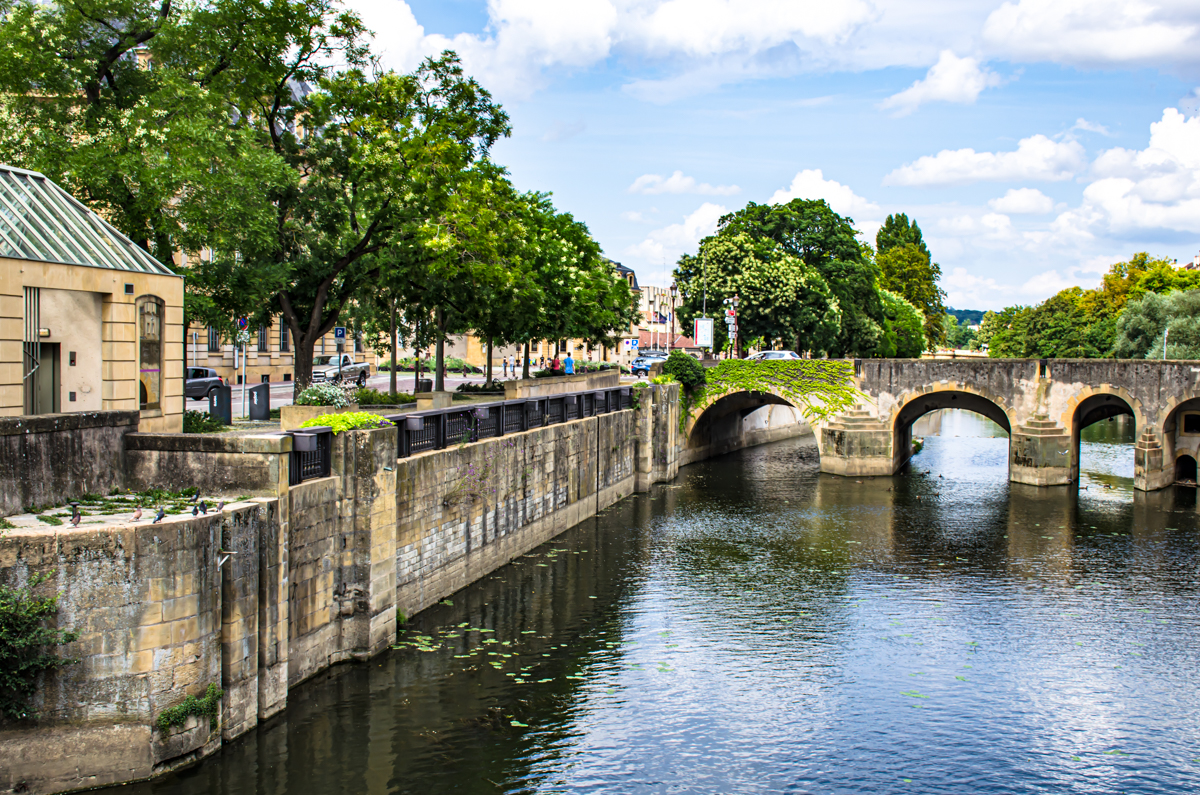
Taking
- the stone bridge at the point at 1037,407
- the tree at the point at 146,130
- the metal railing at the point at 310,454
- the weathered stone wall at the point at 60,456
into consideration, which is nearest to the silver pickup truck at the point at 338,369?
the stone bridge at the point at 1037,407

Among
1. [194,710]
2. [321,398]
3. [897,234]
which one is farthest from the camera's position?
[897,234]

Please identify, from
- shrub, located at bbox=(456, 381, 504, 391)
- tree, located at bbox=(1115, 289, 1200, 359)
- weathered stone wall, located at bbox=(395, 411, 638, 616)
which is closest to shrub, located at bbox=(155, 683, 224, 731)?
weathered stone wall, located at bbox=(395, 411, 638, 616)

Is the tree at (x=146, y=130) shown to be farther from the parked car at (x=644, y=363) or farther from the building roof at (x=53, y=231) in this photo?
the parked car at (x=644, y=363)

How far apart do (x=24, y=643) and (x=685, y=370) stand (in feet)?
133

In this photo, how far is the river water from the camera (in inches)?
626

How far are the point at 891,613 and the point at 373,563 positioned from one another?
14.1m

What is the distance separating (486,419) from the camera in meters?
27.5

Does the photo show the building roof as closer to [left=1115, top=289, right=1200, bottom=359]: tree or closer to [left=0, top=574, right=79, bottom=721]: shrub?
[left=0, top=574, right=79, bottom=721]: shrub

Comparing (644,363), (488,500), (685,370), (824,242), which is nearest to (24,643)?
(488,500)

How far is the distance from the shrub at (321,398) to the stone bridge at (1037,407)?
31140mm

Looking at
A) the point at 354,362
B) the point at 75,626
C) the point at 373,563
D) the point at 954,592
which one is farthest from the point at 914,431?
the point at 75,626

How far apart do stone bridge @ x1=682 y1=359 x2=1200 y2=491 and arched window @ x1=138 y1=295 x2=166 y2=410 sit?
116ft

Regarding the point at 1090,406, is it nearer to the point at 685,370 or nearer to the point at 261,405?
the point at 685,370

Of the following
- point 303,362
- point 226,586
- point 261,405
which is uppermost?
point 303,362
